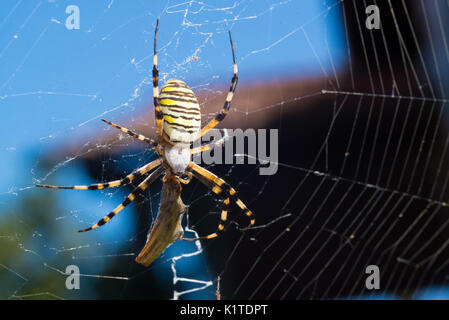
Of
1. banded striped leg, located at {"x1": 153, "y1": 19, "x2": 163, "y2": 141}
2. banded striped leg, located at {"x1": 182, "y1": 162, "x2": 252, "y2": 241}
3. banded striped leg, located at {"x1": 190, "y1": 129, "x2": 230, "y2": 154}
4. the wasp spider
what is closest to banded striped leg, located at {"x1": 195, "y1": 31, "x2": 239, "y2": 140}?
the wasp spider

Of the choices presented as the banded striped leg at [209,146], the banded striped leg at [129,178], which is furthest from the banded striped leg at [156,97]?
the banded striped leg at [209,146]

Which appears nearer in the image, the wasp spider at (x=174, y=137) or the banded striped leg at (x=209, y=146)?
the wasp spider at (x=174, y=137)

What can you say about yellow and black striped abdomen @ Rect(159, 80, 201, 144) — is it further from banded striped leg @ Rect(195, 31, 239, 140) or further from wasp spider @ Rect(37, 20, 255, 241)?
banded striped leg @ Rect(195, 31, 239, 140)

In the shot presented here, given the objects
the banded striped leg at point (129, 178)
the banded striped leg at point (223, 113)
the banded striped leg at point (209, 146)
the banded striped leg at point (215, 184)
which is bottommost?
the banded striped leg at point (215, 184)

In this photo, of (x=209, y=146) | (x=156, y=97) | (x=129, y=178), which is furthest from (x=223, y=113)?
(x=129, y=178)

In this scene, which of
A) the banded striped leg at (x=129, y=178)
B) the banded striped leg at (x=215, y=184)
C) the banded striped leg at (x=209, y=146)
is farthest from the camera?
the banded striped leg at (x=215, y=184)

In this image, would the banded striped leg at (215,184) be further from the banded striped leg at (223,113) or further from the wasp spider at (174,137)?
the banded striped leg at (223,113)

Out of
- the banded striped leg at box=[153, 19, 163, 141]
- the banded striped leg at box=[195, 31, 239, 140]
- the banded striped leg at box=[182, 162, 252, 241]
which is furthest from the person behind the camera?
the banded striped leg at box=[182, 162, 252, 241]

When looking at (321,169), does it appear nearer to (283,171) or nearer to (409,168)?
(283,171)

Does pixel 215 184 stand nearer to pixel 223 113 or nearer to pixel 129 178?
pixel 223 113
